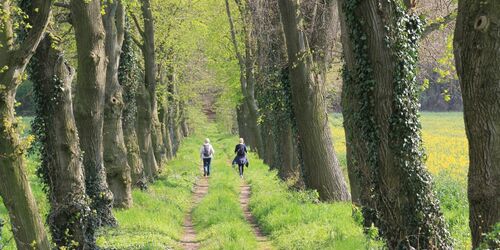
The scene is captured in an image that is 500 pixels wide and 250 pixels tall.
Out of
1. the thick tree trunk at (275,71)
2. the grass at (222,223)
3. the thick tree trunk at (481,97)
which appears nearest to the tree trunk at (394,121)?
the thick tree trunk at (481,97)

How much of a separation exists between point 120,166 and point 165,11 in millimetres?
13052

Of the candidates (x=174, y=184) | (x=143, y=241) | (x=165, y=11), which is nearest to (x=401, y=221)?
(x=143, y=241)

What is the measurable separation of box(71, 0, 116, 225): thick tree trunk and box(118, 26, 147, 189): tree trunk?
6.59 metres

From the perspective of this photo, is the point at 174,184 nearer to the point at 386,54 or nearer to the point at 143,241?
the point at 143,241

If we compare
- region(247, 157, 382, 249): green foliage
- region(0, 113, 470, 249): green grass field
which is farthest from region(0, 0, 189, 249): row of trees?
region(247, 157, 382, 249): green foliage

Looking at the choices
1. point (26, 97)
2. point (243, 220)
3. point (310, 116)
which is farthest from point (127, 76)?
point (310, 116)

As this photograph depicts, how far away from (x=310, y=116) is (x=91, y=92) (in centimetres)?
551

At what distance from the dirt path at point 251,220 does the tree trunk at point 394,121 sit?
12.6ft

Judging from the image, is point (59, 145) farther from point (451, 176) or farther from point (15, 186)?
point (451, 176)

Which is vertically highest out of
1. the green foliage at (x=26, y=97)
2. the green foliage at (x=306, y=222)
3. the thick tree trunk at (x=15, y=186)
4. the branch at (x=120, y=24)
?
the branch at (x=120, y=24)

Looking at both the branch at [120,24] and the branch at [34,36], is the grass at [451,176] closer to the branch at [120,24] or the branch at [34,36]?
the branch at [34,36]

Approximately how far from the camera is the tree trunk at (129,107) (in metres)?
20.2

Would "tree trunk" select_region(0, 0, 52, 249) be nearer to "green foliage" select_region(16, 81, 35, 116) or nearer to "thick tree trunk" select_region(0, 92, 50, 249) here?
"thick tree trunk" select_region(0, 92, 50, 249)

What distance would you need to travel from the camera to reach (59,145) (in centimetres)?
1041
